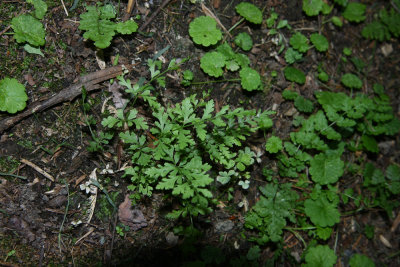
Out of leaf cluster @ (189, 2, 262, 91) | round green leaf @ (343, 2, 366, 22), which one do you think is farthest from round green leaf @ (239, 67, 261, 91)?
round green leaf @ (343, 2, 366, 22)

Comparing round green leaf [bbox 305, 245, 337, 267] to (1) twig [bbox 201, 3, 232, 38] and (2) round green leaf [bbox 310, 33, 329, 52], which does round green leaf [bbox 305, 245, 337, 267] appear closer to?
(2) round green leaf [bbox 310, 33, 329, 52]

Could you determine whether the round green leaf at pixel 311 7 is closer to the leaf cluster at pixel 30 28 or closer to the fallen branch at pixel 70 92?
the fallen branch at pixel 70 92

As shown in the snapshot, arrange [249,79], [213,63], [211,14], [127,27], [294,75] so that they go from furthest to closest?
[294,75], [211,14], [249,79], [213,63], [127,27]

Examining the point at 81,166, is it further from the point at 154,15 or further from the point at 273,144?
the point at 273,144

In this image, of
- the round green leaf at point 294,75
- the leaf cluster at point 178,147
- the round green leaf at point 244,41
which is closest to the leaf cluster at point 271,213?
the leaf cluster at point 178,147

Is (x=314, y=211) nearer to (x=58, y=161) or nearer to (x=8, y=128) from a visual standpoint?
(x=58, y=161)

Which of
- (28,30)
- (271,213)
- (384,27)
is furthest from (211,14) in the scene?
(384,27)

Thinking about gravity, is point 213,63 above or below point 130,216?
above

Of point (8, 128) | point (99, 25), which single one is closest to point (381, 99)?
point (99, 25)
